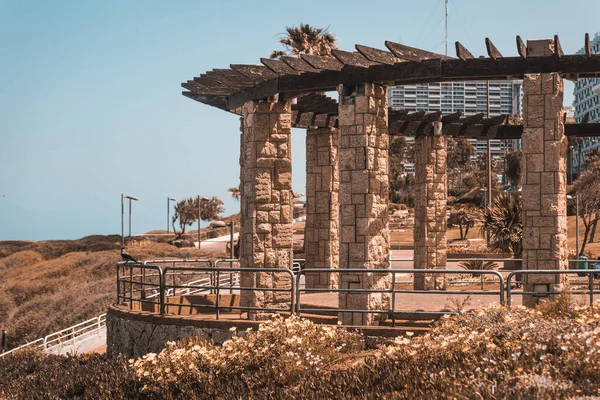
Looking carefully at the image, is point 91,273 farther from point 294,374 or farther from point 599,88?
point 294,374

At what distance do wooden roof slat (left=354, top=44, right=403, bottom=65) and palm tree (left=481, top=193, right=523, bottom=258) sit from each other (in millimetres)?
12858

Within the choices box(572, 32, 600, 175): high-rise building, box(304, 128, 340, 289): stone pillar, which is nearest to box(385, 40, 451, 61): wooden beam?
box(304, 128, 340, 289): stone pillar

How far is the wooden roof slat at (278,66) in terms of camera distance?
15.3 m

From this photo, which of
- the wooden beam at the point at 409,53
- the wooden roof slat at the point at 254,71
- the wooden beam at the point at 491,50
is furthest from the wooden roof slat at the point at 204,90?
the wooden beam at the point at 491,50

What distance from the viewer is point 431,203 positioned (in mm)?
22016

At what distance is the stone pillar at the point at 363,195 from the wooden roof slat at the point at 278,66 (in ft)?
3.83

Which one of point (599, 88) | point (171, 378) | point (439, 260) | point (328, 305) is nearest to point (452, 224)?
point (599, 88)

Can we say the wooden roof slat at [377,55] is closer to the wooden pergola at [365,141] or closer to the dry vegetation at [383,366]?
the wooden pergola at [365,141]

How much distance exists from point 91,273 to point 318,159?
27.9 m

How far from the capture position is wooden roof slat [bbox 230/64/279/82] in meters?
16.1

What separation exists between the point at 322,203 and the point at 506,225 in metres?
7.89

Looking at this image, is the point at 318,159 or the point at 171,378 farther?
the point at 318,159

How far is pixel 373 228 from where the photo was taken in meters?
15.3

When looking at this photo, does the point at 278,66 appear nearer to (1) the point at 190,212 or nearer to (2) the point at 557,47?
(2) the point at 557,47
